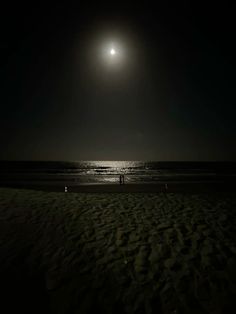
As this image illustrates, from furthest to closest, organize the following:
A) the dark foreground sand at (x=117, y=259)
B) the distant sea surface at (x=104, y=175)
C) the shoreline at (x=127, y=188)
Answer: the distant sea surface at (x=104, y=175) < the shoreline at (x=127, y=188) < the dark foreground sand at (x=117, y=259)

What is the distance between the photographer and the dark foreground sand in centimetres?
428

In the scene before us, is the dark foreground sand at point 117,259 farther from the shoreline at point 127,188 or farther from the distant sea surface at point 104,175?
the distant sea surface at point 104,175

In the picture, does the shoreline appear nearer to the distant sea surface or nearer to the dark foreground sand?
the distant sea surface

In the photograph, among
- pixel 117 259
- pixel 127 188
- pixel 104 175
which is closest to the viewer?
pixel 117 259

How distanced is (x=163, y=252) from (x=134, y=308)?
1990mm

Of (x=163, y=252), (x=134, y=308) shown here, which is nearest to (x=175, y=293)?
(x=134, y=308)

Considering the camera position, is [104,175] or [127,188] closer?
[127,188]

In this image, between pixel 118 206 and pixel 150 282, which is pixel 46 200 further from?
pixel 150 282

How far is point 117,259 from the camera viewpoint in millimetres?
5531

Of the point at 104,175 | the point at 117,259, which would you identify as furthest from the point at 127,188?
the point at 104,175

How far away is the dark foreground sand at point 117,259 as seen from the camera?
4.28 meters

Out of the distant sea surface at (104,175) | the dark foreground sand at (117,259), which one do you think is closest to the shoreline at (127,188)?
the distant sea surface at (104,175)

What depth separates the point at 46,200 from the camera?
34.7 feet

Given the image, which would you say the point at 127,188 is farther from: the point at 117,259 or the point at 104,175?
the point at 104,175
